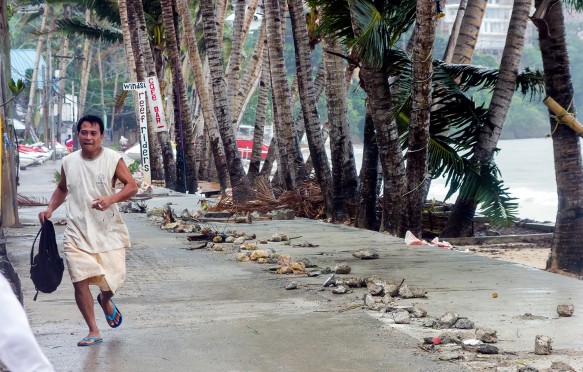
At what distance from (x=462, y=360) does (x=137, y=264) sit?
6.43m

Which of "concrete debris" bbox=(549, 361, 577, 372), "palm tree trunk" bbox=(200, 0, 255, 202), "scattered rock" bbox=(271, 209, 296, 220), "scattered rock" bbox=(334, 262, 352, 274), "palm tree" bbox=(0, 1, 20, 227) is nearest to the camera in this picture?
"concrete debris" bbox=(549, 361, 577, 372)

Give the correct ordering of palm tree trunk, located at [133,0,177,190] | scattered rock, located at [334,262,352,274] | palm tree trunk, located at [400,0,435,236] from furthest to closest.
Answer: palm tree trunk, located at [133,0,177,190] < palm tree trunk, located at [400,0,435,236] < scattered rock, located at [334,262,352,274]

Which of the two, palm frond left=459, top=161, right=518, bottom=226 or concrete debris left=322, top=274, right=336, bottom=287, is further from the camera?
palm frond left=459, top=161, right=518, bottom=226

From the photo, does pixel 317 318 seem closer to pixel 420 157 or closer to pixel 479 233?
pixel 420 157

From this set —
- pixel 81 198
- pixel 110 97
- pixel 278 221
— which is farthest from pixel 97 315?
pixel 110 97

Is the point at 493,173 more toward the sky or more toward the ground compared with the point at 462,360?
more toward the sky

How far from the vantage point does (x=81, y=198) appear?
7871 millimetres

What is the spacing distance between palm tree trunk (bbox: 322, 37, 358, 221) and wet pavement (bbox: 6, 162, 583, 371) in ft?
15.7

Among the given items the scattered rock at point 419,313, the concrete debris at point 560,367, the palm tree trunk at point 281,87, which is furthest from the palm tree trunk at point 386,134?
the concrete debris at point 560,367

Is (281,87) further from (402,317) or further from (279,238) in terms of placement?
(402,317)

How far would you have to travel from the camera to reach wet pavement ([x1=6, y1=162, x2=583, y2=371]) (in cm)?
699

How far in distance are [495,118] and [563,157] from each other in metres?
3.35

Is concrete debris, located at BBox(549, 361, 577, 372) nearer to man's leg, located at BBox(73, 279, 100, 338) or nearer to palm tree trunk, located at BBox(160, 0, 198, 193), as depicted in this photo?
man's leg, located at BBox(73, 279, 100, 338)

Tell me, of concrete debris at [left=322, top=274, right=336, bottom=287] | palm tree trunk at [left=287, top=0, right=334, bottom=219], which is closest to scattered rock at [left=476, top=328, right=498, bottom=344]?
concrete debris at [left=322, top=274, right=336, bottom=287]
